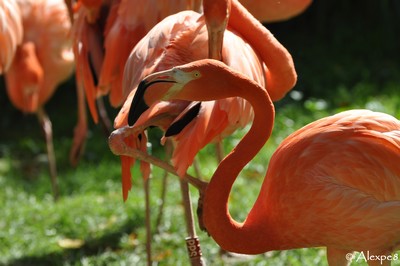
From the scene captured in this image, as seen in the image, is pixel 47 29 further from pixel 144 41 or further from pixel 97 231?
pixel 144 41

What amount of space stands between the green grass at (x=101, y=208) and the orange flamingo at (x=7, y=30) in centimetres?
100

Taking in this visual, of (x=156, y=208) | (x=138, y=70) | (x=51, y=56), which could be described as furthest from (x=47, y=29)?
(x=138, y=70)

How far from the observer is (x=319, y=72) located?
24.0 feet

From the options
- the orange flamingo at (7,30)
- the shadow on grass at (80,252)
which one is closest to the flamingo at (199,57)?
the shadow on grass at (80,252)

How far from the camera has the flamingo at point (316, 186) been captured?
10.4ft

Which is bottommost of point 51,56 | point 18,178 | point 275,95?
point 18,178

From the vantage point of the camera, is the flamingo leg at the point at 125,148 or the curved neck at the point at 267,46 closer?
the flamingo leg at the point at 125,148

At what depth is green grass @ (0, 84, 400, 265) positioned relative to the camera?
4816 mm

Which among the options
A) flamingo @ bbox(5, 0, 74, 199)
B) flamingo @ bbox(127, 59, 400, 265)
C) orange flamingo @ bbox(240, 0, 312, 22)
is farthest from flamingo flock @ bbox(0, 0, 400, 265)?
flamingo @ bbox(5, 0, 74, 199)

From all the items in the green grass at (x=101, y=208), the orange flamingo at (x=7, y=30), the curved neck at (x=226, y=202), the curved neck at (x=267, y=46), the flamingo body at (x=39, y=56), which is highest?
the curved neck at (x=267, y=46)

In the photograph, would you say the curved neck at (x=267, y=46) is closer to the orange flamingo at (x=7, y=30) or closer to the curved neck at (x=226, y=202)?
the curved neck at (x=226, y=202)

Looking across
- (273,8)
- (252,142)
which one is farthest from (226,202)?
(273,8)

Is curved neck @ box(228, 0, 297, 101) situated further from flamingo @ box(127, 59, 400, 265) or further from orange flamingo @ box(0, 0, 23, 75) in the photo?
orange flamingo @ box(0, 0, 23, 75)

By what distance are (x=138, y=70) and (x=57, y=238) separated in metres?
1.71
